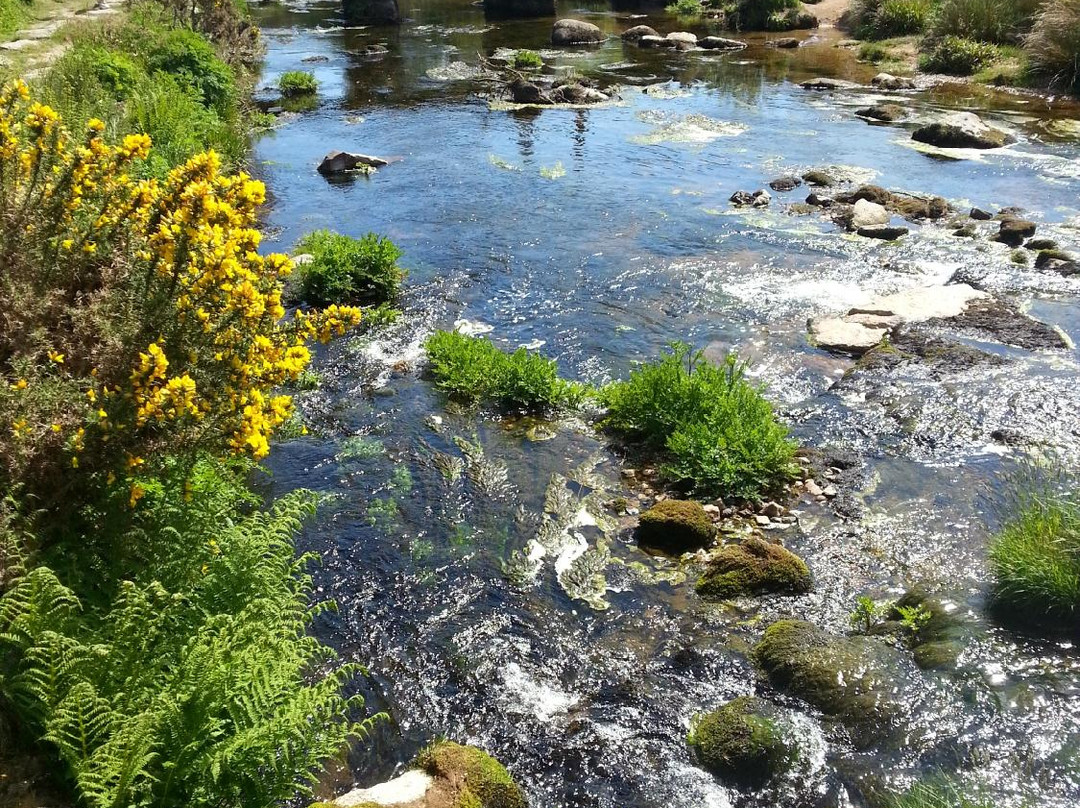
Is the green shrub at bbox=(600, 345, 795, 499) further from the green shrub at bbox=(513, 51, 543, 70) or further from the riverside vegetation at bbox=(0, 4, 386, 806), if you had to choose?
the green shrub at bbox=(513, 51, 543, 70)

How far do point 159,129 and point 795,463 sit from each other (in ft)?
36.9

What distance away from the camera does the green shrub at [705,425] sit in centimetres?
828

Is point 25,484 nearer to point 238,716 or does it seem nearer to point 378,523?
point 238,716

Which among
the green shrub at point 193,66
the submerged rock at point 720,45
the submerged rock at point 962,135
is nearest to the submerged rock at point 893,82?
the submerged rock at point 962,135

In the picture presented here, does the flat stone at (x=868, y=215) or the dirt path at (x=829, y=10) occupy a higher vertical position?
the dirt path at (x=829, y=10)

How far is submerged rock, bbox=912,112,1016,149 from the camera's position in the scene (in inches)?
754

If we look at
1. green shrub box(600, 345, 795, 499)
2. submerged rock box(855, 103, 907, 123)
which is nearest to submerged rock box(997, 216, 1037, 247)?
green shrub box(600, 345, 795, 499)

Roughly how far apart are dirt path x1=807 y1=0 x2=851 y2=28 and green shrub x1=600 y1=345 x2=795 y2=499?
33352 millimetres

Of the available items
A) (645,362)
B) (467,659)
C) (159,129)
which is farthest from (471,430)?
(159,129)

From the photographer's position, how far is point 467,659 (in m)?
6.21

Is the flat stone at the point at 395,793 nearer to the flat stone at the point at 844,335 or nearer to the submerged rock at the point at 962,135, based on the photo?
Answer: the flat stone at the point at 844,335

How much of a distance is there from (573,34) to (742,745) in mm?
33621

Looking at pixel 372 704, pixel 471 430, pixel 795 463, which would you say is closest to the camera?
pixel 372 704

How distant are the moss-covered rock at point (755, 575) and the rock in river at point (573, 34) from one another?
3139 cm
